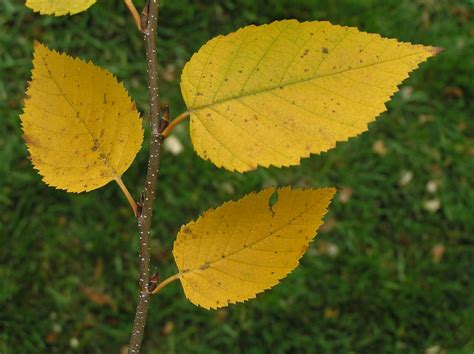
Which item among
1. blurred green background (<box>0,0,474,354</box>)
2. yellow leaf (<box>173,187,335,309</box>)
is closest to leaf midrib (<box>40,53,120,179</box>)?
yellow leaf (<box>173,187,335,309</box>)

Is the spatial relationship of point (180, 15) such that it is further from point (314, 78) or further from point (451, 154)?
point (314, 78)

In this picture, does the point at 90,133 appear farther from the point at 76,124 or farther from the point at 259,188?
the point at 259,188

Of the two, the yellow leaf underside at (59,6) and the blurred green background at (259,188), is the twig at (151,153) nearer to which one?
the yellow leaf underside at (59,6)

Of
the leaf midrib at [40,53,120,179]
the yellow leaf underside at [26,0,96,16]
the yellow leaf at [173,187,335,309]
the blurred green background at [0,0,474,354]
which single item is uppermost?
the yellow leaf underside at [26,0,96,16]

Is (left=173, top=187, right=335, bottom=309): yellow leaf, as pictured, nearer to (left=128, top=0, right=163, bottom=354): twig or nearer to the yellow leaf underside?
(left=128, top=0, right=163, bottom=354): twig

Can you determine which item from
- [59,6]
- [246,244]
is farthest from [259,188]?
[59,6]

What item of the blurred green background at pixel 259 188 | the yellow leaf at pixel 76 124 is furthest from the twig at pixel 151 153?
the blurred green background at pixel 259 188

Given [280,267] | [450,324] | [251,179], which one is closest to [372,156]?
[251,179]
